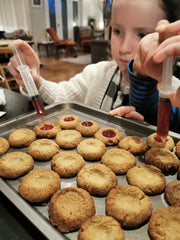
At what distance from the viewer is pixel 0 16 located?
7.25 meters

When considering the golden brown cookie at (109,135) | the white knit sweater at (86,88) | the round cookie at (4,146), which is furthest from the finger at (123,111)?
the round cookie at (4,146)

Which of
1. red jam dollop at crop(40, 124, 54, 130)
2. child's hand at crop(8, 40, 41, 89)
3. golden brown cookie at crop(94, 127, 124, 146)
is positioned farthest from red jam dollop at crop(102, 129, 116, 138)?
child's hand at crop(8, 40, 41, 89)

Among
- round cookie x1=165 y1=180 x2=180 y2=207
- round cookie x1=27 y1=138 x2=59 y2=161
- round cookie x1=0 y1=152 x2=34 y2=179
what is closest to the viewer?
round cookie x1=165 y1=180 x2=180 y2=207

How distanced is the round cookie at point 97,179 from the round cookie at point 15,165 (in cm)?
25

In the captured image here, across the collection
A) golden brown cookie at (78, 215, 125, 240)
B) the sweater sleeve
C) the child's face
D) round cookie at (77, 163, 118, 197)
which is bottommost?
round cookie at (77, 163, 118, 197)

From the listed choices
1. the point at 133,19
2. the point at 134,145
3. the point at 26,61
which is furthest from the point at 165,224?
the point at 26,61

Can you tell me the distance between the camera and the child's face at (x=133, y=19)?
1.07 m

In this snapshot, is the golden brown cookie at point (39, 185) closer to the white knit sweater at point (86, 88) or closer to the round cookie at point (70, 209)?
the round cookie at point (70, 209)

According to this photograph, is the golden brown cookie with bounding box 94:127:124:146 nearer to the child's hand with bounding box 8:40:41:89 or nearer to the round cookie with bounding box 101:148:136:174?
the round cookie with bounding box 101:148:136:174

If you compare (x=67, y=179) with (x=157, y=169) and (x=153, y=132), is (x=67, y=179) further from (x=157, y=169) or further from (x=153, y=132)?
(x=153, y=132)

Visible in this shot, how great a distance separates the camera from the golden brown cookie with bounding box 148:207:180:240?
0.63 meters

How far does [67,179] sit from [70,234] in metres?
0.29

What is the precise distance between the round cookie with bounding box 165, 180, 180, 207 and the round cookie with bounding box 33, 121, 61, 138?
27.9 inches

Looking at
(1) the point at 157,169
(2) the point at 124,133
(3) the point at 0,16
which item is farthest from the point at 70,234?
(3) the point at 0,16
